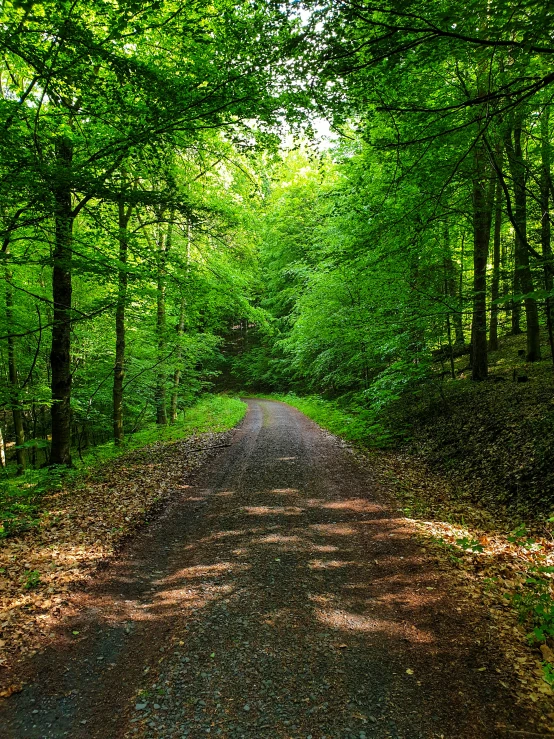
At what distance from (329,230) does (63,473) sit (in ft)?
38.7

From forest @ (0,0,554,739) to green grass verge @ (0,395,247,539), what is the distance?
3.1 inches

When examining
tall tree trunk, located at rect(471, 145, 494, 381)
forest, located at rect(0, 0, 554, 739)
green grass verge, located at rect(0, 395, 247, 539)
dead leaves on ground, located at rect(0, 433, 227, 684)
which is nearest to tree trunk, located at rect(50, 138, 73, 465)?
forest, located at rect(0, 0, 554, 739)

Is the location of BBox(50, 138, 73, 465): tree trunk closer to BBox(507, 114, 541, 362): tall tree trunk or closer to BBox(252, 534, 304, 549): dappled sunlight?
BBox(252, 534, 304, 549): dappled sunlight

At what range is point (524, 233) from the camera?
21.4 feet

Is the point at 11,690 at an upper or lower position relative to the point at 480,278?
lower

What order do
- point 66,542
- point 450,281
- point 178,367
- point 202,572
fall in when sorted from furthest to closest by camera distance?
point 178,367 → point 450,281 → point 66,542 → point 202,572

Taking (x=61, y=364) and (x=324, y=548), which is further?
(x=61, y=364)

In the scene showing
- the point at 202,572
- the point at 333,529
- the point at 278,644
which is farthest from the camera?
the point at 333,529

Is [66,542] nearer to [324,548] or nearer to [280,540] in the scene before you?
[280,540]

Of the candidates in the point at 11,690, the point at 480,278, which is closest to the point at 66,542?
the point at 11,690

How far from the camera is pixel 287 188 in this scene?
2061cm

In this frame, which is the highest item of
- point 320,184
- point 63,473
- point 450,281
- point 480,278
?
point 320,184

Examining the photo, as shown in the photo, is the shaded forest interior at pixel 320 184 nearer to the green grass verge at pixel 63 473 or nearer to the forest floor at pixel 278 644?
the green grass verge at pixel 63 473

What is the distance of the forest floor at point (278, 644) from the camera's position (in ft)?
8.97
